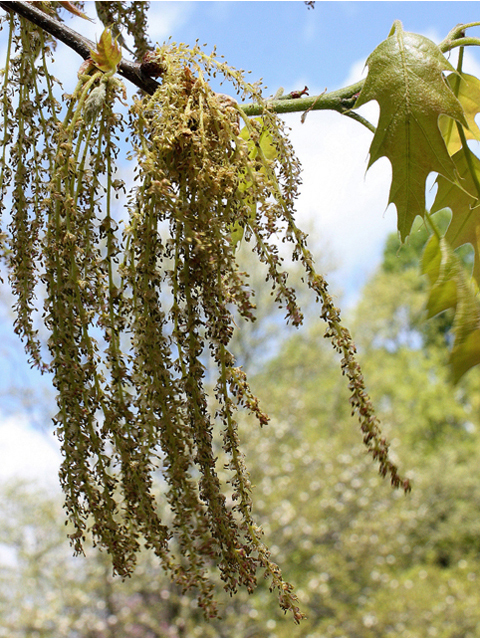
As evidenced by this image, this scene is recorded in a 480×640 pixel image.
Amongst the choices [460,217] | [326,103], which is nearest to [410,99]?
[326,103]

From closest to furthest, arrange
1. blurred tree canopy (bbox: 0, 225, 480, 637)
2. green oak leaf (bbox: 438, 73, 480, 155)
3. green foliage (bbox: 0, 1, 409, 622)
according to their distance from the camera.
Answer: green foliage (bbox: 0, 1, 409, 622) < green oak leaf (bbox: 438, 73, 480, 155) < blurred tree canopy (bbox: 0, 225, 480, 637)

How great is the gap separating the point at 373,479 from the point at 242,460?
6.63m

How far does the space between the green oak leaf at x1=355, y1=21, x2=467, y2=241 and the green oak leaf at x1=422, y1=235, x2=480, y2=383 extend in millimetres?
79

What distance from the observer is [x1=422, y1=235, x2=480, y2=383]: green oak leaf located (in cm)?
Result: 51

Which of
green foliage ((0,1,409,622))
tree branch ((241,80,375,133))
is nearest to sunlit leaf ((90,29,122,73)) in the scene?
green foliage ((0,1,409,622))

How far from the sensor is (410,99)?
496 mm

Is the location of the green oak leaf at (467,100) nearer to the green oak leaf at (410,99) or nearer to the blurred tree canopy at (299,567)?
the green oak leaf at (410,99)

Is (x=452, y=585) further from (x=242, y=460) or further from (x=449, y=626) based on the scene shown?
(x=242, y=460)

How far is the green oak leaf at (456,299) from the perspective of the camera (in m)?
0.51

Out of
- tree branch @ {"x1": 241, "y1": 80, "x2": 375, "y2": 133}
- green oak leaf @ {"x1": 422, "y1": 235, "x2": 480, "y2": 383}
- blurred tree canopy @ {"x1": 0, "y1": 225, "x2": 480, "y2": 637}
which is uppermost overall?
blurred tree canopy @ {"x1": 0, "y1": 225, "x2": 480, "y2": 637}

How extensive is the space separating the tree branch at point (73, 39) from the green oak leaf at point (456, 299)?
31 centimetres

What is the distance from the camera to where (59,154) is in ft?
1.63

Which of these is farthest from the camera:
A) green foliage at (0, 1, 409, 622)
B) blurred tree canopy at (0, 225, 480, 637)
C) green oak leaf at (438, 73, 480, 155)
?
blurred tree canopy at (0, 225, 480, 637)

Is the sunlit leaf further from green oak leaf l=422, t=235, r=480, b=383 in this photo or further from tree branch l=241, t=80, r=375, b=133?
green oak leaf l=422, t=235, r=480, b=383
